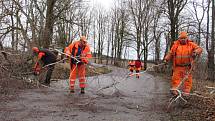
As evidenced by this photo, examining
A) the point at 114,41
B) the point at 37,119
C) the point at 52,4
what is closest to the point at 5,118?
the point at 37,119

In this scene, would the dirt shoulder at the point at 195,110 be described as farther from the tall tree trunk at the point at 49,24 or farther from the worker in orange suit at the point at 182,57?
the tall tree trunk at the point at 49,24

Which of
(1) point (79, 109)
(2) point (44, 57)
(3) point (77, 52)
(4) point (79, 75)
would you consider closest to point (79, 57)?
(3) point (77, 52)

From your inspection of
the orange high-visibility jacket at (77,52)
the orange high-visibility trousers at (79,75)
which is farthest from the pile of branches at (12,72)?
the orange high-visibility jacket at (77,52)

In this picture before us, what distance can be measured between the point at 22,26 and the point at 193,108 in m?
12.3

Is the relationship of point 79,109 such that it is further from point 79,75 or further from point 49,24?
point 49,24

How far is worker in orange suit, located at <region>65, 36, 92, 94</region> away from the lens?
11.1 meters

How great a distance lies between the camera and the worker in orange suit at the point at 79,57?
11.1 meters

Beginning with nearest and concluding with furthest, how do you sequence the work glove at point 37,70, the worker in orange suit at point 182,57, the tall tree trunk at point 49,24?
the worker in orange suit at point 182,57 < the work glove at point 37,70 < the tall tree trunk at point 49,24

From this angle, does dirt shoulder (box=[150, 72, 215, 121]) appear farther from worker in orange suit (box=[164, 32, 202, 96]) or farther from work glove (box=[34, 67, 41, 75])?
work glove (box=[34, 67, 41, 75])

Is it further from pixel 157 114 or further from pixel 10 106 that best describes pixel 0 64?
pixel 157 114

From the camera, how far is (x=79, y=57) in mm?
11164

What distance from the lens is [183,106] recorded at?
323 inches

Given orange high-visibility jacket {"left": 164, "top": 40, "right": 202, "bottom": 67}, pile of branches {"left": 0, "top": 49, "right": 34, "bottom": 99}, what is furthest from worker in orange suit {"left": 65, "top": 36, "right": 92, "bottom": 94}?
orange high-visibility jacket {"left": 164, "top": 40, "right": 202, "bottom": 67}

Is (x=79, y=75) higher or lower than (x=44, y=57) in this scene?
lower
